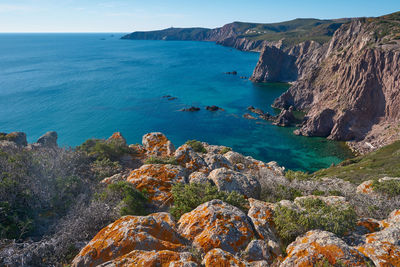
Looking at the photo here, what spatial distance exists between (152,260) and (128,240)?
1.12 m

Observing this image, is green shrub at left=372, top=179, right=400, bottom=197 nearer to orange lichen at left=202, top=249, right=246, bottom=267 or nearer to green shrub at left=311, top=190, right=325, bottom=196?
green shrub at left=311, top=190, right=325, bottom=196

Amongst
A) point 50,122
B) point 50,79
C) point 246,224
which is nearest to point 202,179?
point 246,224

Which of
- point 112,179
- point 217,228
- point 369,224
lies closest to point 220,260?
point 217,228

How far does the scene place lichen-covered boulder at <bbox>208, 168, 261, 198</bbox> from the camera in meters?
10.9

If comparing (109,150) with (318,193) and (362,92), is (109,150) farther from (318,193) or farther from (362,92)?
(362,92)

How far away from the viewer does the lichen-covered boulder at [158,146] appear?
59.8 ft

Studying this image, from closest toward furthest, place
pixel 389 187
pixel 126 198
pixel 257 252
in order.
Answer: pixel 257 252
pixel 126 198
pixel 389 187

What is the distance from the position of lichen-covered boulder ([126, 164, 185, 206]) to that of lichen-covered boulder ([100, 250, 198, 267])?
4385mm

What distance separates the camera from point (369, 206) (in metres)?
9.22

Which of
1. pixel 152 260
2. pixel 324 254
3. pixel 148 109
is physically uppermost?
pixel 152 260

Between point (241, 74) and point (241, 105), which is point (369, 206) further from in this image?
point (241, 74)

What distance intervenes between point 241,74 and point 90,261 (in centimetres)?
12425

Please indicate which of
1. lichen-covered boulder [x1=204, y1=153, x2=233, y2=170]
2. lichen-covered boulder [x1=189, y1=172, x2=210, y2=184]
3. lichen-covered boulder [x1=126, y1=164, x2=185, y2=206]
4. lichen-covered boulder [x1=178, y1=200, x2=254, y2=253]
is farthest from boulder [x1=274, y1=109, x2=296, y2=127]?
lichen-covered boulder [x1=178, y1=200, x2=254, y2=253]

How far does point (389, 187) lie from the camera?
11273 millimetres
